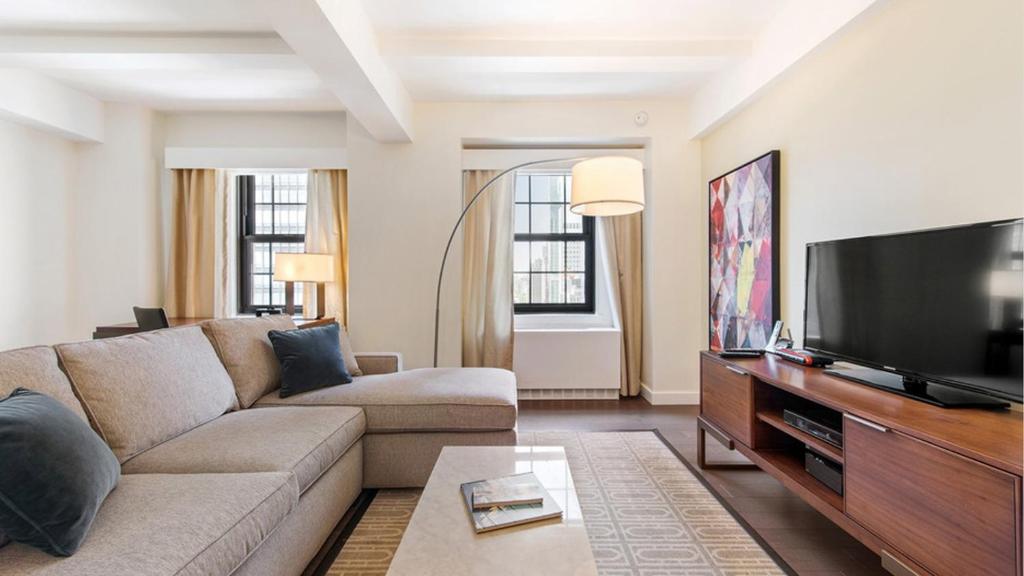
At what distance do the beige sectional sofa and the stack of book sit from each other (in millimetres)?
599

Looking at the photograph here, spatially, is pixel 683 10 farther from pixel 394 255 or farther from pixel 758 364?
pixel 394 255

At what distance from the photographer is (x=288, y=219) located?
4480mm

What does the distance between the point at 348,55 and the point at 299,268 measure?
1.90 metres

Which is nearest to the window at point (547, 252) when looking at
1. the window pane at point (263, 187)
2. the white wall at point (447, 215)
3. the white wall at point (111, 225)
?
the white wall at point (447, 215)

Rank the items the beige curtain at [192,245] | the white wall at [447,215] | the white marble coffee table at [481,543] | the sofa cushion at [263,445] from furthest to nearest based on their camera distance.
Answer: the beige curtain at [192,245] < the white wall at [447,215] < the sofa cushion at [263,445] < the white marble coffee table at [481,543]

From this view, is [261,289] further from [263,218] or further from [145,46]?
[145,46]

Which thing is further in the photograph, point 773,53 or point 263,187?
point 263,187

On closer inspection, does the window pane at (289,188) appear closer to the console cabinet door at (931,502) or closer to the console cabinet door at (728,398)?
the console cabinet door at (728,398)

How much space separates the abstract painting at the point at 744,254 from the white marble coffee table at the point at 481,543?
80.4 inches

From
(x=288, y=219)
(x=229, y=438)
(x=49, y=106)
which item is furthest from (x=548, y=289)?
(x=49, y=106)

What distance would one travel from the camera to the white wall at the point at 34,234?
137 inches

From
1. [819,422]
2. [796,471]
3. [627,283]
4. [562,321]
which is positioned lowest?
[796,471]

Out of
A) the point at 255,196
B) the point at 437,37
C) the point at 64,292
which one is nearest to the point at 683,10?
the point at 437,37

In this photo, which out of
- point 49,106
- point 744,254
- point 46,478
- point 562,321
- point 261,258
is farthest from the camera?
point 261,258
